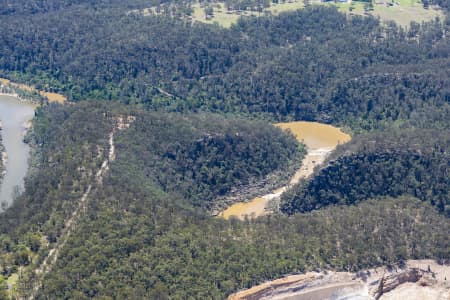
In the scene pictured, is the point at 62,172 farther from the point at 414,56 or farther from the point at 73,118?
the point at 414,56

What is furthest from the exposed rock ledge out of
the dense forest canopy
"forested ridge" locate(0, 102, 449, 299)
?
the dense forest canopy

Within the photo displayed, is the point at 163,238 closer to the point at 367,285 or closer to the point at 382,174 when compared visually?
the point at 367,285

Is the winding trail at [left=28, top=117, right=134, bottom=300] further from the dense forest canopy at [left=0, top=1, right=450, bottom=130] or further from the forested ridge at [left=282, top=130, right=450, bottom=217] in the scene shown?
the dense forest canopy at [left=0, top=1, right=450, bottom=130]

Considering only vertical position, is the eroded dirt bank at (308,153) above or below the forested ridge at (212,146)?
below

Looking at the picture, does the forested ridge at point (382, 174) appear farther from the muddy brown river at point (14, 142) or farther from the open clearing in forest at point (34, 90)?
the open clearing in forest at point (34, 90)

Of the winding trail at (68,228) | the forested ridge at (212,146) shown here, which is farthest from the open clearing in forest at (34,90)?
the winding trail at (68,228)

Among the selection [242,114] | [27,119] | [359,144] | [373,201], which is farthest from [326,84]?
[27,119]
